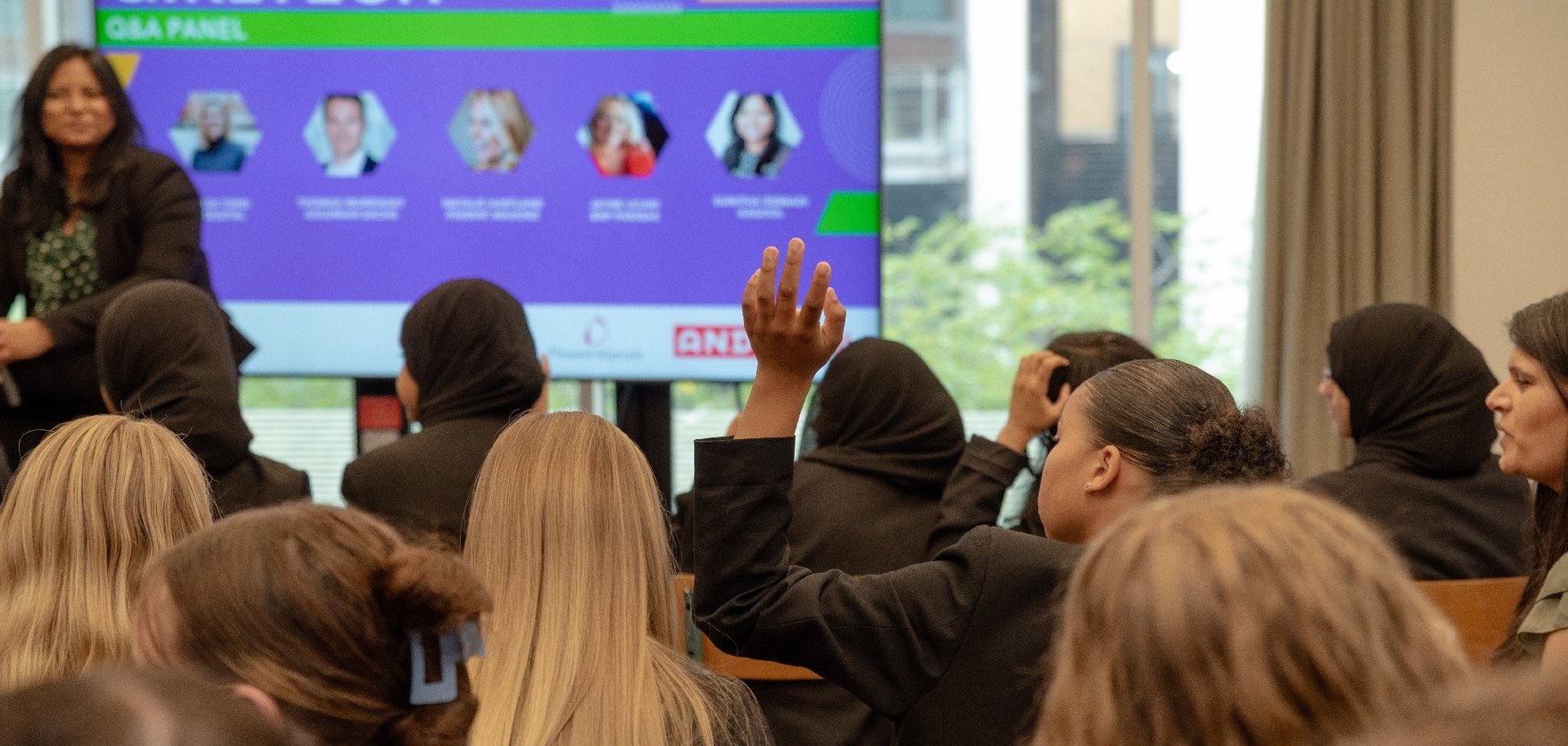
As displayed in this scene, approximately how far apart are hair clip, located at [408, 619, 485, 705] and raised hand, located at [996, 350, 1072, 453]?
1865 mm

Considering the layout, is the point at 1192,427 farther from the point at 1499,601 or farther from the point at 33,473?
the point at 33,473

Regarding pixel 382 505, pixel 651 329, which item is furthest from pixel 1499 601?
pixel 651 329

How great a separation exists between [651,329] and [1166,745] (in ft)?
11.8

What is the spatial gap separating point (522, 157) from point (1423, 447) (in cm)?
272

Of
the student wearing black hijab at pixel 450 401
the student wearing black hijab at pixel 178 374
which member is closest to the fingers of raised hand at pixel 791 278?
the student wearing black hijab at pixel 450 401

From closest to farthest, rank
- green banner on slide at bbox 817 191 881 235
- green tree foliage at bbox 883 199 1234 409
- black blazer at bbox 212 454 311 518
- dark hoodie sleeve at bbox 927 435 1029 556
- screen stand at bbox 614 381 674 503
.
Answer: dark hoodie sleeve at bbox 927 435 1029 556
black blazer at bbox 212 454 311 518
green banner on slide at bbox 817 191 881 235
screen stand at bbox 614 381 674 503
green tree foliage at bbox 883 199 1234 409

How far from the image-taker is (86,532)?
1.91 metres

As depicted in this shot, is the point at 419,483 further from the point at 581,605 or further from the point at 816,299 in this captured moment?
the point at 816,299

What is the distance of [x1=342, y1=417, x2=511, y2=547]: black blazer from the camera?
2824 millimetres

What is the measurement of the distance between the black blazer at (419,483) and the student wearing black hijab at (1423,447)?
63.5 inches

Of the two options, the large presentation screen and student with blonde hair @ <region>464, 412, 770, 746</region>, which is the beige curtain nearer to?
the large presentation screen

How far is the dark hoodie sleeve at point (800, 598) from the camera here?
163cm

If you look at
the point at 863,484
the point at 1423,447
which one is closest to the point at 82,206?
the point at 863,484

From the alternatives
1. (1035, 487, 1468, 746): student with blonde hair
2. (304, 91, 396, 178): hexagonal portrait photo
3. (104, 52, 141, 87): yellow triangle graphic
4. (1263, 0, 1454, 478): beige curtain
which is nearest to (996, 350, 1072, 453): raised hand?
(1035, 487, 1468, 746): student with blonde hair
